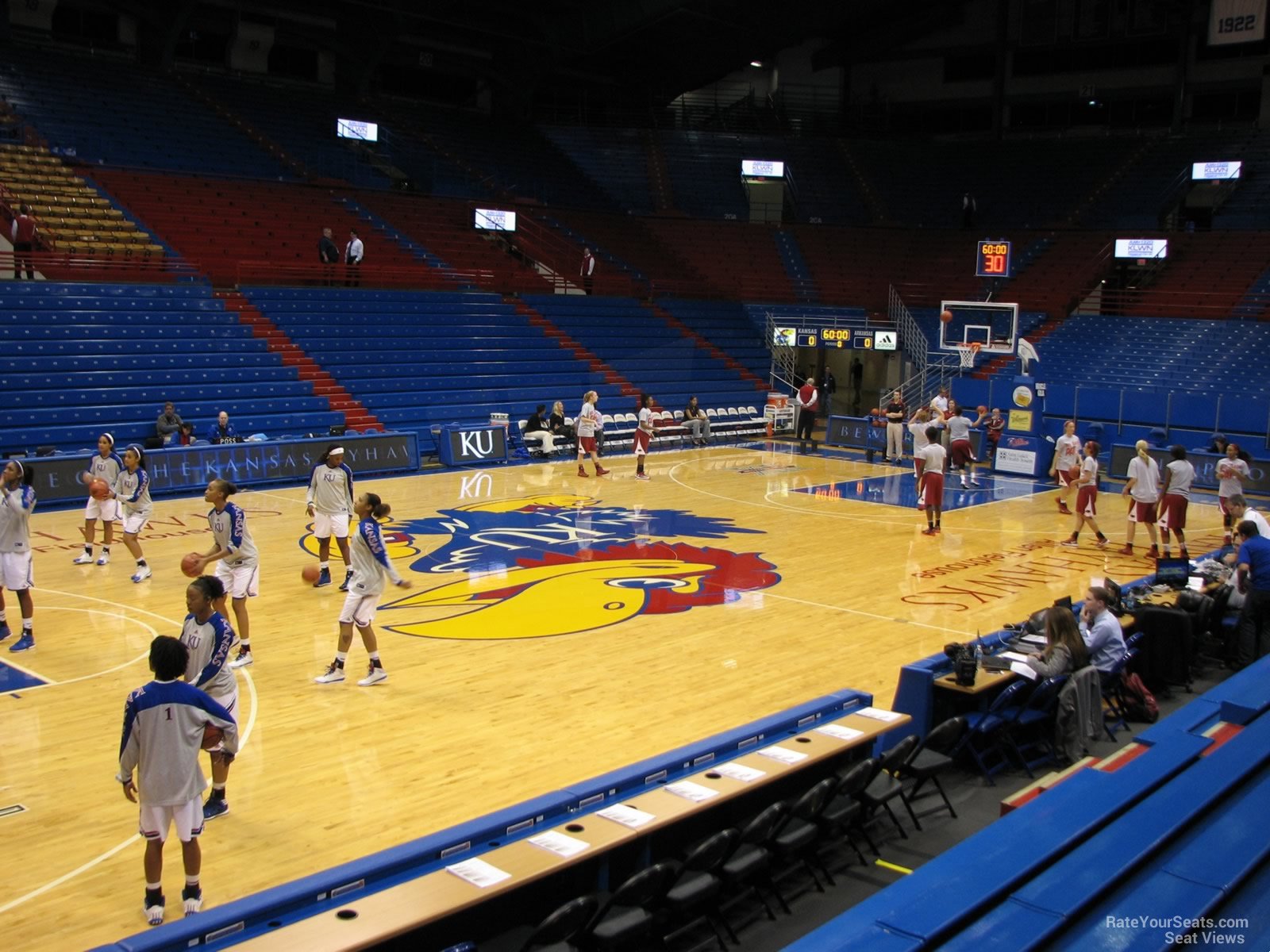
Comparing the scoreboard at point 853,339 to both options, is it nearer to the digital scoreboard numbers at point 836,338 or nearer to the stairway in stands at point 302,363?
the digital scoreboard numbers at point 836,338

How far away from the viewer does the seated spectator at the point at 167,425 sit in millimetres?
21312

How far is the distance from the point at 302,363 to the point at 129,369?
393 centimetres

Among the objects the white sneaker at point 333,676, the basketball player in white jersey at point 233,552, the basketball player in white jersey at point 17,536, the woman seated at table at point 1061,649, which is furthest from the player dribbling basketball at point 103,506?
the woman seated at table at point 1061,649

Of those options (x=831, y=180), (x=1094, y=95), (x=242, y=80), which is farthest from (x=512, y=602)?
(x=1094, y=95)

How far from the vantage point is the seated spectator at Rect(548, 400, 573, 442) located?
26797mm

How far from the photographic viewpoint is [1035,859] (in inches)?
201

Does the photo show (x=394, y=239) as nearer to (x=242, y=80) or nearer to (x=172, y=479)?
(x=242, y=80)

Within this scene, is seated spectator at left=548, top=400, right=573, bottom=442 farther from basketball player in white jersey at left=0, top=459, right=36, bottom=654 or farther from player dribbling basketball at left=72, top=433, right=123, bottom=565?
basketball player in white jersey at left=0, top=459, right=36, bottom=654

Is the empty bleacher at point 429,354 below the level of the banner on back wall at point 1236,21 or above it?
below

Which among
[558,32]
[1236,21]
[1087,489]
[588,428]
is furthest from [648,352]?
[1236,21]

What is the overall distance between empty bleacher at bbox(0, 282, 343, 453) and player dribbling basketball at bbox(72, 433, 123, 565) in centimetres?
639

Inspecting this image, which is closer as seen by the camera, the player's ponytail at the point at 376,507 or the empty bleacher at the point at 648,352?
the player's ponytail at the point at 376,507

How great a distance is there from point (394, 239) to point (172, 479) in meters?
14.4

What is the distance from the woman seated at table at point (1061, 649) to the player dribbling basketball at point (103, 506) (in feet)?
35.8
